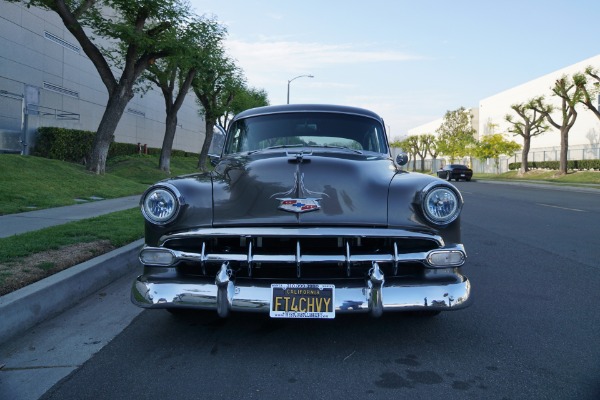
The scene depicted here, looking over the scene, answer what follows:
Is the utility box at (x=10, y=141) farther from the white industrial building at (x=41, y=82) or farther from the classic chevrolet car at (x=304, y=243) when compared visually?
the classic chevrolet car at (x=304, y=243)

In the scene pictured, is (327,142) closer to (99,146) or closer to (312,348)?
(312,348)

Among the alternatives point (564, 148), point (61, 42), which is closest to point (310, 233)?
point (61, 42)

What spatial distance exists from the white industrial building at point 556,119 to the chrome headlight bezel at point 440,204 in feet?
119

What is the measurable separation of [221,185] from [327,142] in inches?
62.2

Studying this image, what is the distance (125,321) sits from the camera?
12.3ft

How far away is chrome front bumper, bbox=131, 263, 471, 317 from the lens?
287cm

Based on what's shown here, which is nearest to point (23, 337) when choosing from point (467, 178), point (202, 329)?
point (202, 329)

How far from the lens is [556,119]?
147 feet

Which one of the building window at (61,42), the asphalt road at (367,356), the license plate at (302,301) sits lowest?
the asphalt road at (367,356)

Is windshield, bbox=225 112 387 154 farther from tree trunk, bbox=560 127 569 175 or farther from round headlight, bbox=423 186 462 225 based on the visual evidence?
tree trunk, bbox=560 127 569 175

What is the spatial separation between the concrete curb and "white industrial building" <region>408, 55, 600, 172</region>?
120 ft

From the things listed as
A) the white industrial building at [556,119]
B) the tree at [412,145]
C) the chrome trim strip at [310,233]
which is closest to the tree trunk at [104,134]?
the chrome trim strip at [310,233]

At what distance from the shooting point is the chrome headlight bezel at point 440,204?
3.15 m

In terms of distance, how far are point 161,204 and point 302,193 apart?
914 millimetres
